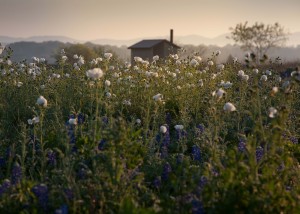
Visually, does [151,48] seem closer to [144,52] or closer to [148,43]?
[144,52]

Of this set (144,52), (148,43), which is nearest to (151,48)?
(144,52)

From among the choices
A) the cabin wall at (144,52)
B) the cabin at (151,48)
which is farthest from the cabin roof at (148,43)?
the cabin wall at (144,52)

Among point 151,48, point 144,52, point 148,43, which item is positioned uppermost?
point 148,43

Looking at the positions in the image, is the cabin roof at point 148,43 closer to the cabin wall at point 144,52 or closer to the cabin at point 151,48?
the cabin at point 151,48

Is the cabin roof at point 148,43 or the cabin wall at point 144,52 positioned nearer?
the cabin roof at point 148,43

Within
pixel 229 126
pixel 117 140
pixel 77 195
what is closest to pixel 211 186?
pixel 117 140

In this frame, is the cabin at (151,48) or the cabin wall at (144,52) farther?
the cabin wall at (144,52)

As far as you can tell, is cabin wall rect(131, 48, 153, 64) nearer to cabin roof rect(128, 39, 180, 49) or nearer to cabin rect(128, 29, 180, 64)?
cabin rect(128, 29, 180, 64)

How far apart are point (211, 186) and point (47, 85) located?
6.14m

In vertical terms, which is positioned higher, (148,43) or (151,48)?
(148,43)

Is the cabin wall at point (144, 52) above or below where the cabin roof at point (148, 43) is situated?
below

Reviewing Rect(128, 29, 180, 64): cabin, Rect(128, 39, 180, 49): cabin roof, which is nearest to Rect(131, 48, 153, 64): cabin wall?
Rect(128, 29, 180, 64): cabin

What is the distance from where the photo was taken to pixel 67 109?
8.42 m

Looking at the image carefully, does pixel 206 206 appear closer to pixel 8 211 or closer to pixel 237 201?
pixel 237 201
